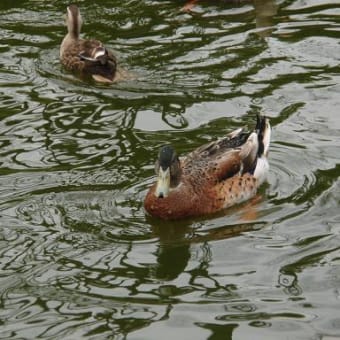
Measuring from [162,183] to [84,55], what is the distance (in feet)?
12.5

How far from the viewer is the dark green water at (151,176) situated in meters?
7.47

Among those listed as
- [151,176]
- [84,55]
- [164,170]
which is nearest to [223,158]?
[151,176]

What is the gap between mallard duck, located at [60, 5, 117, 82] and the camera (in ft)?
39.0

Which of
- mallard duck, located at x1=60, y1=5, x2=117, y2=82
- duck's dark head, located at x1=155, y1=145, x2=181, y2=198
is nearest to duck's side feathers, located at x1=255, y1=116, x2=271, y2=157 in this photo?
duck's dark head, located at x1=155, y1=145, x2=181, y2=198

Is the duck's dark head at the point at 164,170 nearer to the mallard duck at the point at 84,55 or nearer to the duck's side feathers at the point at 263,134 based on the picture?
the duck's side feathers at the point at 263,134

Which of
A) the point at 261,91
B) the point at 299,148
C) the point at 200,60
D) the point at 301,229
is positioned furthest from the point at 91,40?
the point at 301,229

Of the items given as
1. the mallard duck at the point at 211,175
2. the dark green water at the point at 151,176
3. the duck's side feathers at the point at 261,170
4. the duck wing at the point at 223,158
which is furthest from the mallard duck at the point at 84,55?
the duck's side feathers at the point at 261,170

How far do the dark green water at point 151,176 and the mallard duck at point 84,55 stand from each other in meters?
0.16

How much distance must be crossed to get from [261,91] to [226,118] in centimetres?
80

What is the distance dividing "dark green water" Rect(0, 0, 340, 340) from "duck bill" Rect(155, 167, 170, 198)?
30 cm

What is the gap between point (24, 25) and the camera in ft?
44.8

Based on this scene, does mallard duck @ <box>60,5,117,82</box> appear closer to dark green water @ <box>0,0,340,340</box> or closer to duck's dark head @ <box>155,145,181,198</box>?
dark green water @ <box>0,0,340,340</box>

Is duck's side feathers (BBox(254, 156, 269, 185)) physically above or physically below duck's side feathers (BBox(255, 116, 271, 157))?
below

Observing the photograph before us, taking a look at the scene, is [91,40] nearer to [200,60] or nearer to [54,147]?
[200,60]
